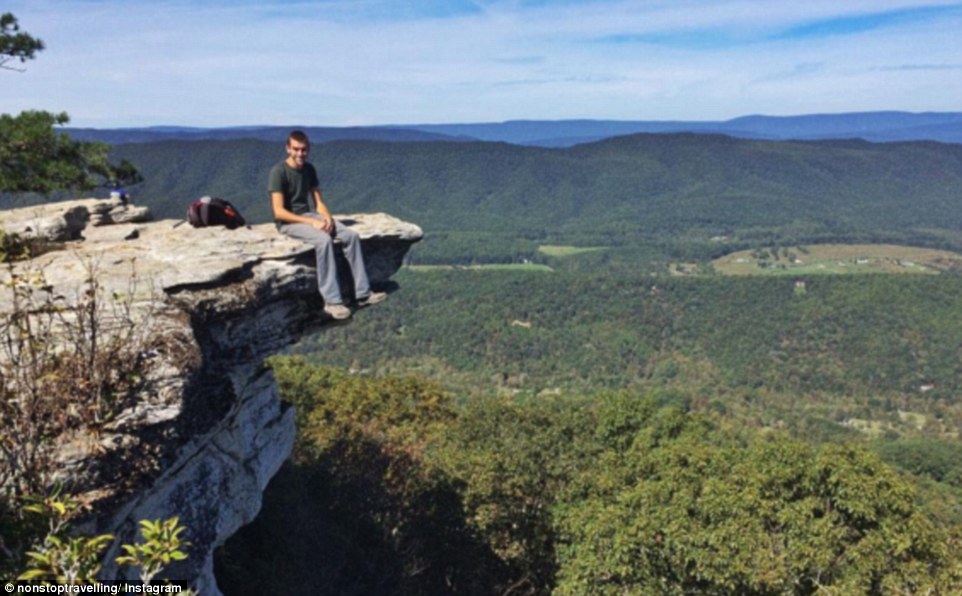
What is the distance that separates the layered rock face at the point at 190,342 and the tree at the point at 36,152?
8.28 ft

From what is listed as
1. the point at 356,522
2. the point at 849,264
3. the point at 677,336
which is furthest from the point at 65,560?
the point at 849,264

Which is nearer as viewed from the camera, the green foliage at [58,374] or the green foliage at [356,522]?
the green foliage at [58,374]

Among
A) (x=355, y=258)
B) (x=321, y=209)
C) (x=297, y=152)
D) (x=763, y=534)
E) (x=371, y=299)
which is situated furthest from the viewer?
(x=763, y=534)

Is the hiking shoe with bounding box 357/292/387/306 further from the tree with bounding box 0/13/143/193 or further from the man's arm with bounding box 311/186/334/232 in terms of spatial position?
the tree with bounding box 0/13/143/193

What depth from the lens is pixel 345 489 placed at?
18.2 meters

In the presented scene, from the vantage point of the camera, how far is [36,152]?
13383mm

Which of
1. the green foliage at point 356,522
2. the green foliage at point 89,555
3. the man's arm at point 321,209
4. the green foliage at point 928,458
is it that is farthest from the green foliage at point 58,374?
the green foliage at point 928,458

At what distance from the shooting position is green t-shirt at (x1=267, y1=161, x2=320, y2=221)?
11.1m

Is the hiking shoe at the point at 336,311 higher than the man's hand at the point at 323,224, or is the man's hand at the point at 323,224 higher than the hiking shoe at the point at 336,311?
the man's hand at the point at 323,224

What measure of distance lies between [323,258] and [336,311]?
0.93m

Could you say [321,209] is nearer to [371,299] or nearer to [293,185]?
[293,185]

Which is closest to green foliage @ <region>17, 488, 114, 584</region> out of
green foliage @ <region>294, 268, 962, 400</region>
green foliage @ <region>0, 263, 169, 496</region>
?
green foliage @ <region>0, 263, 169, 496</region>

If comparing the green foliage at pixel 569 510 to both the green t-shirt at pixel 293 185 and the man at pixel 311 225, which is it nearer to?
the man at pixel 311 225

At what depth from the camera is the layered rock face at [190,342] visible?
21.6ft
